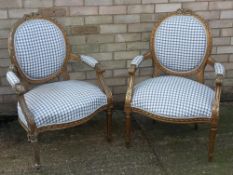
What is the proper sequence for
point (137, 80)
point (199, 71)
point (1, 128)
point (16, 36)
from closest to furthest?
1. point (16, 36)
2. point (199, 71)
3. point (1, 128)
4. point (137, 80)

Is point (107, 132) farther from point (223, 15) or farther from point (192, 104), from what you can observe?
point (223, 15)

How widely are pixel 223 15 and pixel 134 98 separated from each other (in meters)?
1.41

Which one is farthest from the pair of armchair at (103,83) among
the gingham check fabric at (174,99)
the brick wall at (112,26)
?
the brick wall at (112,26)

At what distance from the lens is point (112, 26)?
3664 mm

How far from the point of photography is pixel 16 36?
123 inches

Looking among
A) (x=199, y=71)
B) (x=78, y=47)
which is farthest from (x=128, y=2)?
(x=199, y=71)

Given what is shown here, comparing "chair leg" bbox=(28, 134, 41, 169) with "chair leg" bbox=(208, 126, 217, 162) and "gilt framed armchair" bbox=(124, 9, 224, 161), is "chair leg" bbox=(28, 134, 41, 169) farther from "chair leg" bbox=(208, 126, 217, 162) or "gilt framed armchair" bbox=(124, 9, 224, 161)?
"chair leg" bbox=(208, 126, 217, 162)

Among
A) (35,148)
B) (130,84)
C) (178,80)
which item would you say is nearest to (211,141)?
(178,80)

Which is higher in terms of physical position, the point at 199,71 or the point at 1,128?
the point at 199,71

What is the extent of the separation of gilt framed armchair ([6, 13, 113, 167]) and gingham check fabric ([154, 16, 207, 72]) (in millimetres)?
612

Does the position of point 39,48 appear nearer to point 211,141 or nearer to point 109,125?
point 109,125

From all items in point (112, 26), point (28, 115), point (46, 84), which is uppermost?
point (112, 26)

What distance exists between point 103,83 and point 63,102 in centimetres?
42

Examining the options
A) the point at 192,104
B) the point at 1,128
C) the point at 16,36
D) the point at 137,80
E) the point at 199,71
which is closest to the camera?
the point at 192,104
